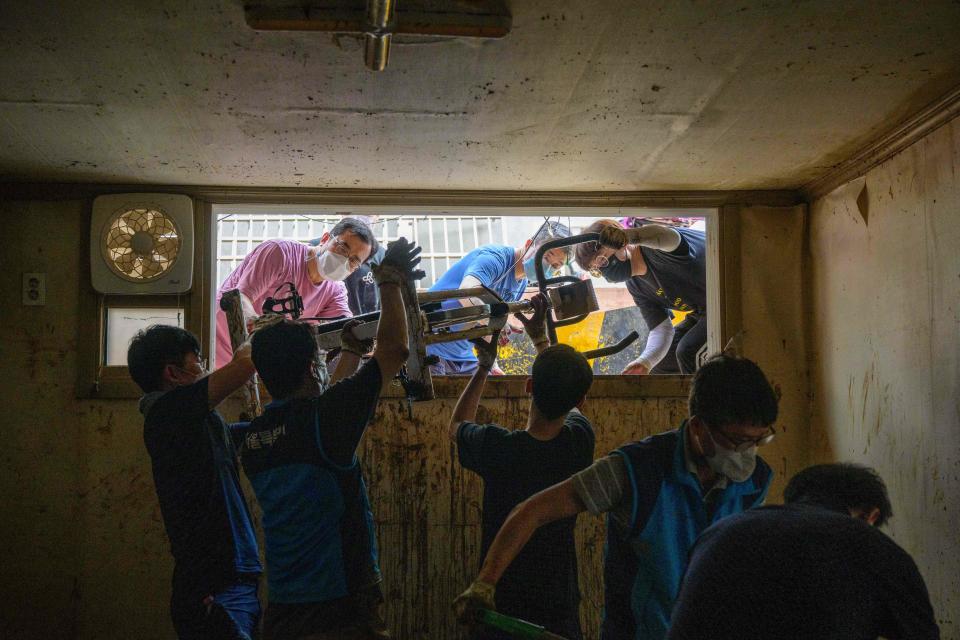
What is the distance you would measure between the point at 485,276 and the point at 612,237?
0.99 m

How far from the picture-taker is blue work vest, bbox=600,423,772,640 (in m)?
1.46

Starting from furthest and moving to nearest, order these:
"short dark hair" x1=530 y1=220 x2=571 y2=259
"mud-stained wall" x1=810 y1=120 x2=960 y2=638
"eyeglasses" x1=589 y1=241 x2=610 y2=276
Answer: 1. "short dark hair" x1=530 y1=220 x2=571 y2=259
2. "eyeglasses" x1=589 y1=241 x2=610 y2=276
3. "mud-stained wall" x1=810 y1=120 x2=960 y2=638

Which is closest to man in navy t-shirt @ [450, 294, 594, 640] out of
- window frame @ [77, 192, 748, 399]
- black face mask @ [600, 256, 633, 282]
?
window frame @ [77, 192, 748, 399]

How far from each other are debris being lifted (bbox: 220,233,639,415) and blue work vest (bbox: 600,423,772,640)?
0.89m

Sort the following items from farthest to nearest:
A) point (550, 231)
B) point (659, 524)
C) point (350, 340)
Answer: point (550, 231)
point (350, 340)
point (659, 524)

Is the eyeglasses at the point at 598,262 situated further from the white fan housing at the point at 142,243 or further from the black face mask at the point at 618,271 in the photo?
→ the white fan housing at the point at 142,243

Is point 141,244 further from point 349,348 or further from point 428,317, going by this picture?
point 428,317

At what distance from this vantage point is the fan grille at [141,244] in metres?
3.00

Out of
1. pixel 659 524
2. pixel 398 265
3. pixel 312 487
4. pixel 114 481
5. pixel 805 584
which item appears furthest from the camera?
pixel 114 481

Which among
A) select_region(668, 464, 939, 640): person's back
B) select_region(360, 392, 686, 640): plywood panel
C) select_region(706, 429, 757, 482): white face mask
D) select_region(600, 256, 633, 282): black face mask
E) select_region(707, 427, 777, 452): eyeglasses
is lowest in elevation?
select_region(360, 392, 686, 640): plywood panel

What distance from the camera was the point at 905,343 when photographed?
2436 mm

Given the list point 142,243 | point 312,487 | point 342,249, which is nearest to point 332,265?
point 342,249

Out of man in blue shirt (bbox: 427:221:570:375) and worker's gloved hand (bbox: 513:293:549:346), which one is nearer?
worker's gloved hand (bbox: 513:293:549:346)

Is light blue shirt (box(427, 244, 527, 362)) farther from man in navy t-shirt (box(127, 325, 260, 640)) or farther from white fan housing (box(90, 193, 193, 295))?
man in navy t-shirt (box(127, 325, 260, 640))
